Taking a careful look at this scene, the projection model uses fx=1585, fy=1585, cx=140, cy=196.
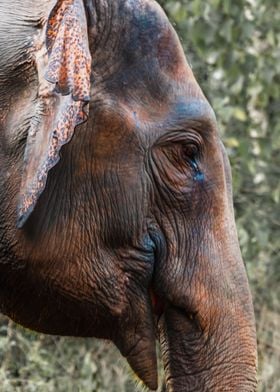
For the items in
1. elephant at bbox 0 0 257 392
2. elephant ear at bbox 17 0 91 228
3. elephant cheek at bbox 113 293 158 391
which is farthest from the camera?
elephant cheek at bbox 113 293 158 391

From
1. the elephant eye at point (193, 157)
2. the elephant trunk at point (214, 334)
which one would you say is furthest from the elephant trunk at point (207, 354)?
the elephant eye at point (193, 157)

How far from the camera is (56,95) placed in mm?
3340

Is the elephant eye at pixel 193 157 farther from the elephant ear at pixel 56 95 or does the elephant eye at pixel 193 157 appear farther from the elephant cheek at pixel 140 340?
the elephant ear at pixel 56 95

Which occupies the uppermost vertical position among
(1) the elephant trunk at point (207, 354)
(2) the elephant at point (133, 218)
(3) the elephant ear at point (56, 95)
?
(3) the elephant ear at point (56, 95)

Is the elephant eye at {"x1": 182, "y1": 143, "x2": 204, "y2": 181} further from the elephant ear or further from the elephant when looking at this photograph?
the elephant ear

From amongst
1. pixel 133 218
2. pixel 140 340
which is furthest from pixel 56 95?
pixel 140 340

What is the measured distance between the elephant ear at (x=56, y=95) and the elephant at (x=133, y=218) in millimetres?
127

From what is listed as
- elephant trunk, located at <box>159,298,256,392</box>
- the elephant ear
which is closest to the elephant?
elephant trunk, located at <box>159,298,256,392</box>

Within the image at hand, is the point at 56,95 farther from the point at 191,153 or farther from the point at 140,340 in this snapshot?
the point at 140,340

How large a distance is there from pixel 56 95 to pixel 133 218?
46 cm

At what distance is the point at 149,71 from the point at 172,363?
0.68 metres

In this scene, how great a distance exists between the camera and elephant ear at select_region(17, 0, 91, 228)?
3.29 metres

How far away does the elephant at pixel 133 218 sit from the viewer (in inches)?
142

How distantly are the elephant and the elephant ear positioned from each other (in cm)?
13
